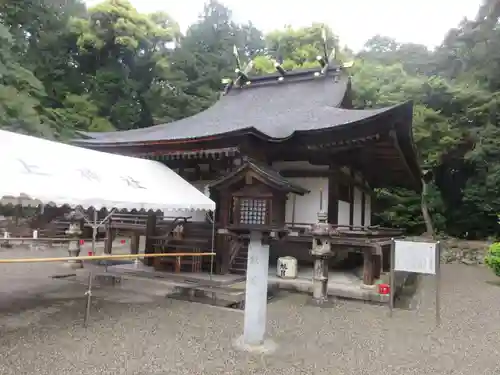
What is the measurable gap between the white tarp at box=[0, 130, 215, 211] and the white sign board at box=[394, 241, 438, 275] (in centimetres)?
376

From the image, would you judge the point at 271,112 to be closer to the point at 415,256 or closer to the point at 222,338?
the point at 415,256

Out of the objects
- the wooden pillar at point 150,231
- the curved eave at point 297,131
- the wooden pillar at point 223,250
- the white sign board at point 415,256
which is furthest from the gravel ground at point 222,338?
the curved eave at point 297,131

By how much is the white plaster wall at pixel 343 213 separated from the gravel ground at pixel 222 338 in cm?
350

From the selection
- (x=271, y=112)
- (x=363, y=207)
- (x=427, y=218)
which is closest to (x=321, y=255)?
(x=271, y=112)

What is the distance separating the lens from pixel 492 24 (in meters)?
21.6

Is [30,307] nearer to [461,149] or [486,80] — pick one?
[461,149]

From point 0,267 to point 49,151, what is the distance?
616 centimetres

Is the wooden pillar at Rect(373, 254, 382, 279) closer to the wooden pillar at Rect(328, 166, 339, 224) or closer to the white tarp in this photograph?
the wooden pillar at Rect(328, 166, 339, 224)

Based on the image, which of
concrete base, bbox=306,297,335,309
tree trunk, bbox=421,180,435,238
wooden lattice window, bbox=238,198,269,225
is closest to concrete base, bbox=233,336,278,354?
wooden lattice window, bbox=238,198,269,225

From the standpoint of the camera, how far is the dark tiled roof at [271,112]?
375 inches

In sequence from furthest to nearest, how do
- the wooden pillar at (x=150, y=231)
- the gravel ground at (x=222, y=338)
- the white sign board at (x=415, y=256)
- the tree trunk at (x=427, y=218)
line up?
1. the tree trunk at (x=427, y=218)
2. the wooden pillar at (x=150, y=231)
3. the white sign board at (x=415, y=256)
4. the gravel ground at (x=222, y=338)

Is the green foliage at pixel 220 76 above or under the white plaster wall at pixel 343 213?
above

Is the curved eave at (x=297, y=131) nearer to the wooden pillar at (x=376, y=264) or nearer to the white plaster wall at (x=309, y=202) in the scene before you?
the white plaster wall at (x=309, y=202)

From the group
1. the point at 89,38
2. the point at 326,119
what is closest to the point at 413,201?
the point at 326,119
